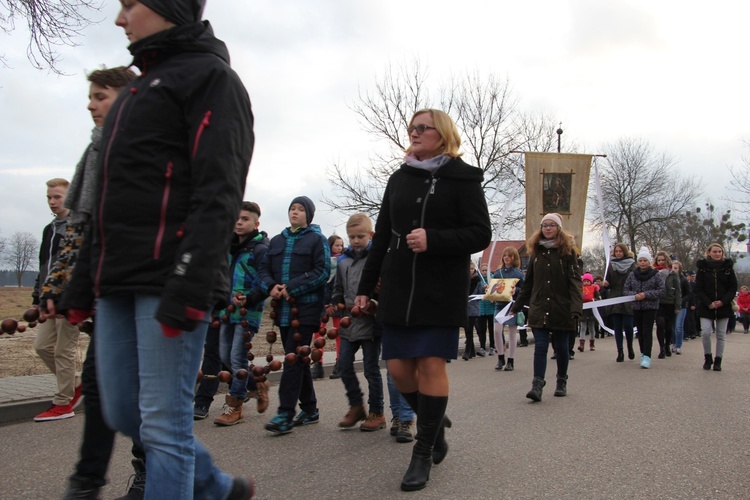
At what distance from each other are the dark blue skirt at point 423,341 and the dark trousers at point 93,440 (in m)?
1.67

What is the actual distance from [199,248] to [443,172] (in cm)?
213

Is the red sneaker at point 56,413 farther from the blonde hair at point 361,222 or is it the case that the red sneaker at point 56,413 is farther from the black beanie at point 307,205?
the blonde hair at point 361,222

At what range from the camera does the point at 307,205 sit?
19.0ft

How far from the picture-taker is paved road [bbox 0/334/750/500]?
3910mm

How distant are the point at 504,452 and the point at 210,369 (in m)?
2.80

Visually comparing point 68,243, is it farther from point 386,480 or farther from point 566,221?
point 566,221

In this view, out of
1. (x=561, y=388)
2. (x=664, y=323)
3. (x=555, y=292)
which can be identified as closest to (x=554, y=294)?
(x=555, y=292)

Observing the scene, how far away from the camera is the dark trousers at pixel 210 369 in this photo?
621cm

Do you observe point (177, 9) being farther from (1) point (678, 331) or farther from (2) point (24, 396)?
(1) point (678, 331)

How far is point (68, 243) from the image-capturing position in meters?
3.15

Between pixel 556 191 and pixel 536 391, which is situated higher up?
pixel 556 191

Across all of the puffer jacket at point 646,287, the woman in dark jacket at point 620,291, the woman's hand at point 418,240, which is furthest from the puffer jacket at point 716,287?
the woman's hand at point 418,240

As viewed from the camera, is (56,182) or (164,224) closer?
(164,224)

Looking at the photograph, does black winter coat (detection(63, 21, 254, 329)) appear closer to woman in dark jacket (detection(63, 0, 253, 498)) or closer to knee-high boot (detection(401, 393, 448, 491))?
woman in dark jacket (detection(63, 0, 253, 498))
